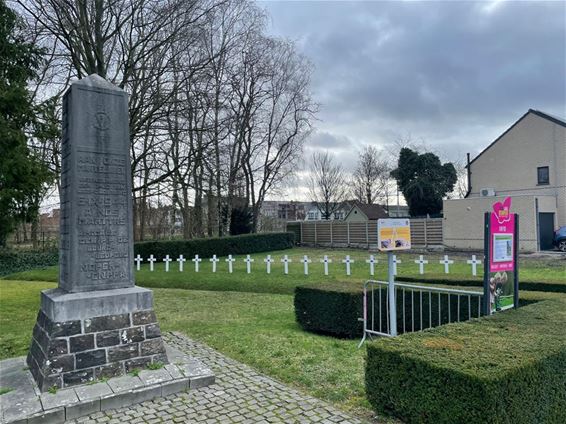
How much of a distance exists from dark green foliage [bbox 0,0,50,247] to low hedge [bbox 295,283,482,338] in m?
10.8

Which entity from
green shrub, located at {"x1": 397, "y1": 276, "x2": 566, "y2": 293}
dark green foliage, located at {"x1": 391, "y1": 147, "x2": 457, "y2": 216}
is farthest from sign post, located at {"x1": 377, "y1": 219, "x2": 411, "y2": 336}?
dark green foliage, located at {"x1": 391, "y1": 147, "x2": 457, "y2": 216}

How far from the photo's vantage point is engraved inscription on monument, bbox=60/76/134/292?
473cm

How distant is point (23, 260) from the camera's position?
20.2 m

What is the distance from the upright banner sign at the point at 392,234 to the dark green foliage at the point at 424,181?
29.8m

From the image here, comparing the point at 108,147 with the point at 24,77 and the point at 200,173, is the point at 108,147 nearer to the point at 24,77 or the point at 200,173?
the point at 24,77

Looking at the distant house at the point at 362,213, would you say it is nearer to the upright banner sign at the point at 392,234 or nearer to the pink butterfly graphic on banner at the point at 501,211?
the upright banner sign at the point at 392,234

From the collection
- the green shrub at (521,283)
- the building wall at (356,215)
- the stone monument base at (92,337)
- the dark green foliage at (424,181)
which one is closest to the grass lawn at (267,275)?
the green shrub at (521,283)

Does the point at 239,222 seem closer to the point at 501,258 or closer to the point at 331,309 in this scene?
the point at 331,309

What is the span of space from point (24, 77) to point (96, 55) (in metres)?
2.69

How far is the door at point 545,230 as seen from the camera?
76.9 feet

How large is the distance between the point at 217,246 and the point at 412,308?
17.8 meters

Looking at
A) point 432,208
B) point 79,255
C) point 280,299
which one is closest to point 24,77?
point 280,299

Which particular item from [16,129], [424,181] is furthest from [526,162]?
[16,129]

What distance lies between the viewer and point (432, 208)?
1352 inches
